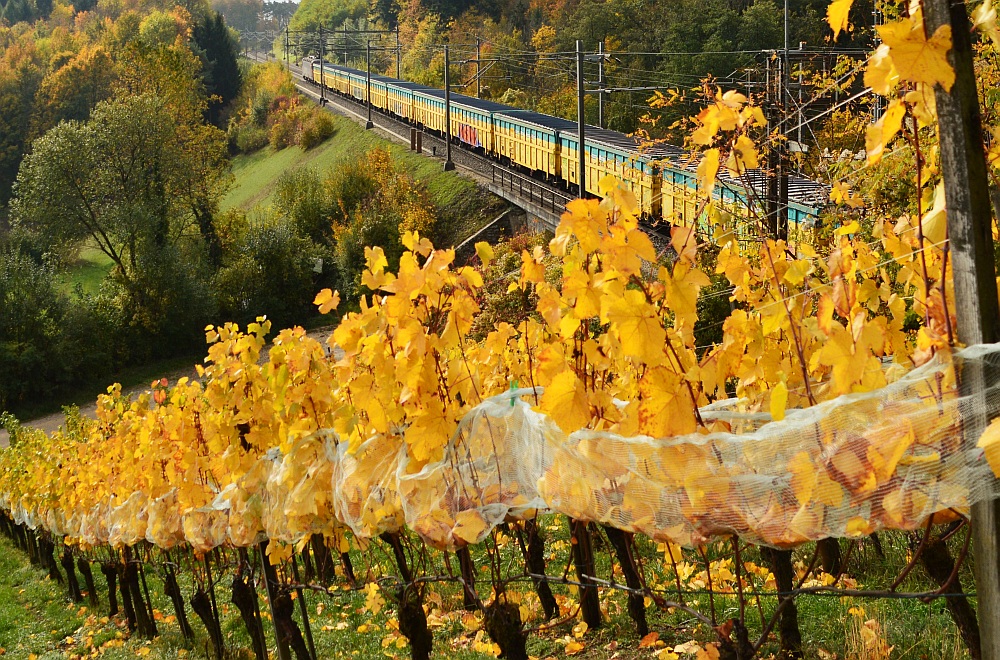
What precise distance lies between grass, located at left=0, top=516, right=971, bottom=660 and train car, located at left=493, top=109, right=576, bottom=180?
1871 cm

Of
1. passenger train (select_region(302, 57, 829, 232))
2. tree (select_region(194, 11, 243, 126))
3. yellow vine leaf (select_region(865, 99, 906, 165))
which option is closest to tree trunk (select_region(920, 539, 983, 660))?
yellow vine leaf (select_region(865, 99, 906, 165))

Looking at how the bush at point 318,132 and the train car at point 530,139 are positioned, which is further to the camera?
the bush at point 318,132

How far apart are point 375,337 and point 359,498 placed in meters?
0.76

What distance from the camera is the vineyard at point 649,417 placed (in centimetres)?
228

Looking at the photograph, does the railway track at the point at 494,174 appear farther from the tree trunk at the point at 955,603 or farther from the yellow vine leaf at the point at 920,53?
the yellow vine leaf at the point at 920,53

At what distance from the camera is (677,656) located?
4.84 m

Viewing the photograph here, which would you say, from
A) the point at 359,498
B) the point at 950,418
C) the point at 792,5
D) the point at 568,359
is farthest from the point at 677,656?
the point at 792,5

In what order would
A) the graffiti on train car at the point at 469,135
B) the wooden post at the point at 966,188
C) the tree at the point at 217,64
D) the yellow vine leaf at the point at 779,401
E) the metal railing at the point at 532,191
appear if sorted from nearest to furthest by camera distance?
the wooden post at the point at 966,188 < the yellow vine leaf at the point at 779,401 < the metal railing at the point at 532,191 < the graffiti on train car at the point at 469,135 < the tree at the point at 217,64

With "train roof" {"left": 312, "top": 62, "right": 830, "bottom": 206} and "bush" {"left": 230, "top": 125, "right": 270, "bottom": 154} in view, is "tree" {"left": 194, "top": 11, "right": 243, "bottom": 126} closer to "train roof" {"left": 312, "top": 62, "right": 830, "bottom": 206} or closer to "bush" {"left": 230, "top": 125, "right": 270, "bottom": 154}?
"bush" {"left": 230, "top": 125, "right": 270, "bottom": 154}

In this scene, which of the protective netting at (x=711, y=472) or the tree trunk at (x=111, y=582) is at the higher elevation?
the protective netting at (x=711, y=472)

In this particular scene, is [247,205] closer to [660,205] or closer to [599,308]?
[660,205]


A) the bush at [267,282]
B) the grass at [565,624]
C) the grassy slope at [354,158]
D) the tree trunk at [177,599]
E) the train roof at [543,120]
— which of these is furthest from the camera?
the bush at [267,282]

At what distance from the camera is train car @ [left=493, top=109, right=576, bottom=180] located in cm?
2791

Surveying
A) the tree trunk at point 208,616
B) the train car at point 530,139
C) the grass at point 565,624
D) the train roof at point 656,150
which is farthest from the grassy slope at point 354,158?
the tree trunk at point 208,616
